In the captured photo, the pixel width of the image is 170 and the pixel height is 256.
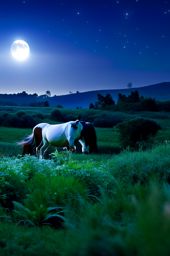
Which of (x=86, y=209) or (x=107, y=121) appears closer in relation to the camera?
(x=86, y=209)

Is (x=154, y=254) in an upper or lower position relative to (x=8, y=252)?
upper

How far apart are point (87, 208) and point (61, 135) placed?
48.4 ft

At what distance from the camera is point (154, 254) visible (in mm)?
2332

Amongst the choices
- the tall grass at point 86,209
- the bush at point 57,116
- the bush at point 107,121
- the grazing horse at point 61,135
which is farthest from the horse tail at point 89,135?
the bush at point 57,116

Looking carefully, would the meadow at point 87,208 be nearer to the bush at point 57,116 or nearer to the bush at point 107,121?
the bush at point 107,121

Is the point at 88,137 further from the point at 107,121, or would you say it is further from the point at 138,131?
the point at 107,121

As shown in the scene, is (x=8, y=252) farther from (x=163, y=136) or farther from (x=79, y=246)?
(x=163, y=136)

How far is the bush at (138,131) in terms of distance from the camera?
23109mm

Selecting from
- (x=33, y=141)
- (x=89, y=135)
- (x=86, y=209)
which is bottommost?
(x=33, y=141)

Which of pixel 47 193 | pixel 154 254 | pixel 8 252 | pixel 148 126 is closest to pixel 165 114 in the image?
pixel 148 126

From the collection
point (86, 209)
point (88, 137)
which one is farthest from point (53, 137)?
point (86, 209)

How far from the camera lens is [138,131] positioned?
23.2m

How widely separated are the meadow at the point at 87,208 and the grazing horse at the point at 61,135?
215 inches

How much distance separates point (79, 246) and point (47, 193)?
5230 millimetres
